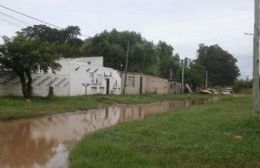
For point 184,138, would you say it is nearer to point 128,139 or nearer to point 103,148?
point 128,139

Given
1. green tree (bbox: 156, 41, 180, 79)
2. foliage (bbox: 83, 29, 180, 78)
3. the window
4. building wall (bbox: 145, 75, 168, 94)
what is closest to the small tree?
the window

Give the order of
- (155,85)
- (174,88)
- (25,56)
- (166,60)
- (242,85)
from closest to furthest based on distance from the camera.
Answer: (25,56) → (155,85) → (174,88) → (166,60) → (242,85)

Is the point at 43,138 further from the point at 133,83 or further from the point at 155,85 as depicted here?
the point at 155,85

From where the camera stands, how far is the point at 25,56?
90.1ft

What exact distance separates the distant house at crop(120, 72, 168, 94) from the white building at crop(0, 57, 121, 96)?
4.14 meters

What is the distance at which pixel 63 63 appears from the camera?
36719 mm

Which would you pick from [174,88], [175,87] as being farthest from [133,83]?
[175,87]

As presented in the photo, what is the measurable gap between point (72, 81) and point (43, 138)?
22373 millimetres

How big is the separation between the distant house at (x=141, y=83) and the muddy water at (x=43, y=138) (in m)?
28.5

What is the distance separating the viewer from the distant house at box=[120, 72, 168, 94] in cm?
5181

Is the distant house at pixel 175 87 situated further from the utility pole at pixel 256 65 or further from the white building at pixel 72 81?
the utility pole at pixel 256 65

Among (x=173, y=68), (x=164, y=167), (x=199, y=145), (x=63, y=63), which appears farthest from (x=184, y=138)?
(x=173, y=68)

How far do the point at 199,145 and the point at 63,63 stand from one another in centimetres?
2637

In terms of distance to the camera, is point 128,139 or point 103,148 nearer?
point 103,148
